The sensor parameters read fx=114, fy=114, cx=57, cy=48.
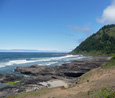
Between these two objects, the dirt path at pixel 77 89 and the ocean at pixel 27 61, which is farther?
the ocean at pixel 27 61

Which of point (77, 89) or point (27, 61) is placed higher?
point (77, 89)

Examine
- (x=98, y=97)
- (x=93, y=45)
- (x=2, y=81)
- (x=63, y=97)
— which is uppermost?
(x=93, y=45)

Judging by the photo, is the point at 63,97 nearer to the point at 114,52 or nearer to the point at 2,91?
the point at 2,91

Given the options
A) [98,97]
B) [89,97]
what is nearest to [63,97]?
[89,97]

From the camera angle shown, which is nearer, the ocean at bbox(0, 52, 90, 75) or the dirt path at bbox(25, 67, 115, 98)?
the dirt path at bbox(25, 67, 115, 98)

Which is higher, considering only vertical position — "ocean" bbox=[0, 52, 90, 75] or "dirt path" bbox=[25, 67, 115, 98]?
"dirt path" bbox=[25, 67, 115, 98]

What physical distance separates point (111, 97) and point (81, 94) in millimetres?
3714

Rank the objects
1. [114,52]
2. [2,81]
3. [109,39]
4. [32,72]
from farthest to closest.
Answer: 1. [109,39]
2. [114,52]
3. [32,72]
4. [2,81]

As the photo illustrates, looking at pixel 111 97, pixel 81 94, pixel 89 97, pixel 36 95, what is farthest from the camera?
pixel 36 95

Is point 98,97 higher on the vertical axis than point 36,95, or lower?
higher

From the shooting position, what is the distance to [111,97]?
985 cm

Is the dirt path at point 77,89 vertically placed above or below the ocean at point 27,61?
above

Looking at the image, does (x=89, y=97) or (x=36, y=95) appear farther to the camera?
(x=36, y=95)

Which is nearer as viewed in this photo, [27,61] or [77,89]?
[77,89]
